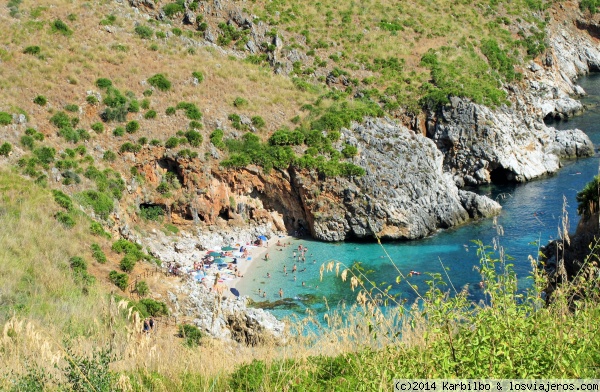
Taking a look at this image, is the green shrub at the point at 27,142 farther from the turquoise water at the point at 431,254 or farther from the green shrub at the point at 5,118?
the turquoise water at the point at 431,254

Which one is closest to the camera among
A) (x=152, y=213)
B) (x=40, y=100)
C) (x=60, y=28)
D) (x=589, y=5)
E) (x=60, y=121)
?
(x=60, y=121)

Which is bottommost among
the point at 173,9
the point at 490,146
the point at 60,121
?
the point at 60,121

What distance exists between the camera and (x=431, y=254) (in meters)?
39.9

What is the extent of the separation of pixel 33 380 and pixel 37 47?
1826 inches

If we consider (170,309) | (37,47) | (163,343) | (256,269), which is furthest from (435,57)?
(163,343)

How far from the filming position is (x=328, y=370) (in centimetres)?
690

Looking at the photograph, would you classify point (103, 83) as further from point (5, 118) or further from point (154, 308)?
point (154, 308)

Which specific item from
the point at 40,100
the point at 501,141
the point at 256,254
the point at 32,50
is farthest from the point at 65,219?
the point at 501,141

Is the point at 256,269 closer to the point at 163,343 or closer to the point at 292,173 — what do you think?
the point at 292,173

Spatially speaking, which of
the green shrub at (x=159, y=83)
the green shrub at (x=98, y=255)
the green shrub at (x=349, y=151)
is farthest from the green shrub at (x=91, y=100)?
the green shrub at (x=349, y=151)

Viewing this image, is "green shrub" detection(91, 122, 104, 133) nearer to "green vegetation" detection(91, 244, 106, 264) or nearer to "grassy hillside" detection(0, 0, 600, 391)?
"grassy hillside" detection(0, 0, 600, 391)

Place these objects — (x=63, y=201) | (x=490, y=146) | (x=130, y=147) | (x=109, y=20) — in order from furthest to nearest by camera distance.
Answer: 1. (x=490, y=146)
2. (x=109, y=20)
3. (x=130, y=147)
4. (x=63, y=201)

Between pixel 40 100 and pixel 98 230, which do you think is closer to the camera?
pixel 98 230

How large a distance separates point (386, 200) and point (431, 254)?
20.9 feet
